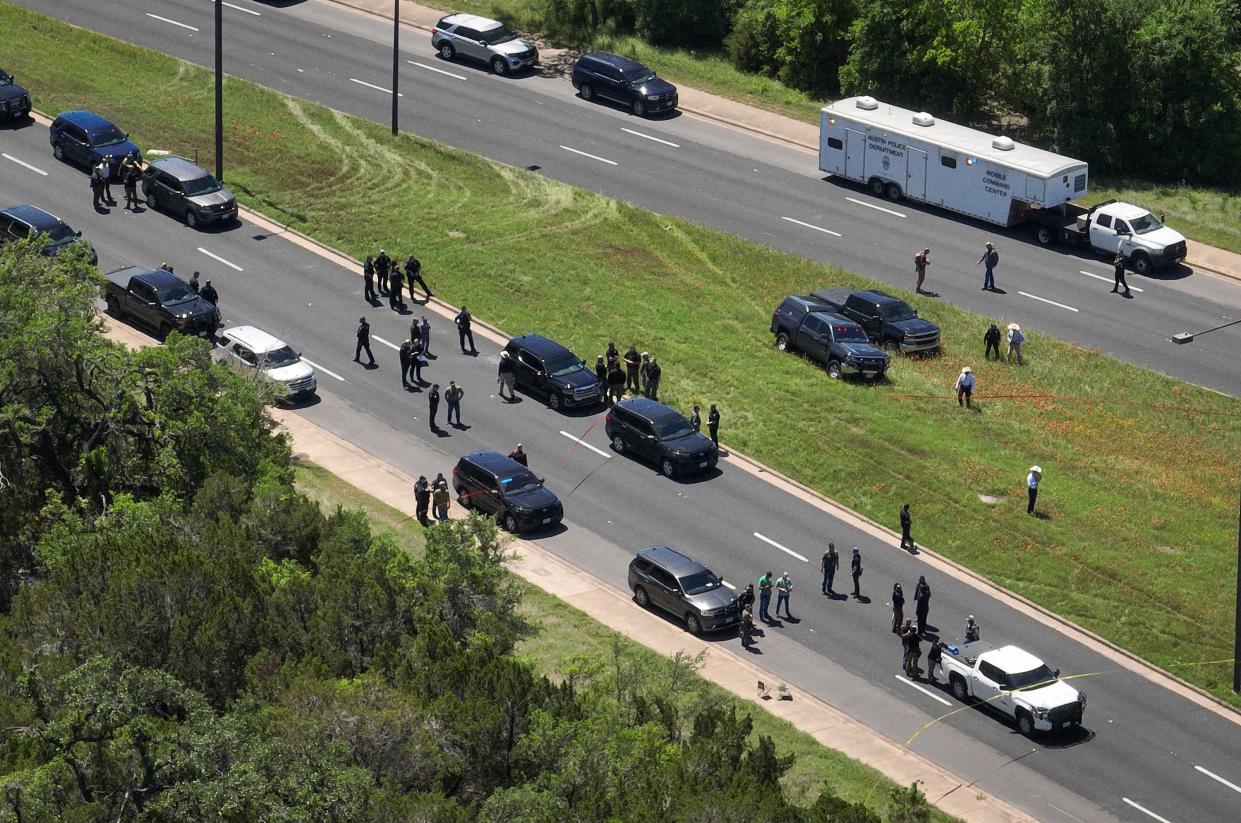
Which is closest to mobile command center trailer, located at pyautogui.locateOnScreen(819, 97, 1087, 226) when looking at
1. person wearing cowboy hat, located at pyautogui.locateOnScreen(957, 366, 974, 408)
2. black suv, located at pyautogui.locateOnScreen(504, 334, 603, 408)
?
person wearing cowboy hat, located at pyautogui.locateOnScreen(957, 366, 974, 408)

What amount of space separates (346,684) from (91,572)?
6.70 meters

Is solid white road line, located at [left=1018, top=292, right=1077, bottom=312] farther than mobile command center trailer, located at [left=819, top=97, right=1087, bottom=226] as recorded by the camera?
No

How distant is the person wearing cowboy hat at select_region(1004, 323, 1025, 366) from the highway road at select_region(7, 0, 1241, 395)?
245 cm

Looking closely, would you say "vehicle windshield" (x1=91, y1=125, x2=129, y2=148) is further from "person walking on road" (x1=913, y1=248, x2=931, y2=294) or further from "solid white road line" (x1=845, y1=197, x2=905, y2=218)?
"person walking on road" (x1=913, y1=248, x2=931, y2=294)

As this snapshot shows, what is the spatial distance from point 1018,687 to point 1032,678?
42 cm

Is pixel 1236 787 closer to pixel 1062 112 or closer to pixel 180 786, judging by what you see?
pixel 180 786

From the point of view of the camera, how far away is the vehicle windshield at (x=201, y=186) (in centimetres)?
5781

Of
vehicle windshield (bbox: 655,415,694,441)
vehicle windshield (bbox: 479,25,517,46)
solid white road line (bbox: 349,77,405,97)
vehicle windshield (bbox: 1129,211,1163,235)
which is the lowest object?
vehicle windshield (bbox: 655,415,694,441)

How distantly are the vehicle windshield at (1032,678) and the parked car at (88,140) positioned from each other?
35.6m

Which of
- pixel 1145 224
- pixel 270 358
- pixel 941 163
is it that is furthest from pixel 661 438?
pixel 1145 224

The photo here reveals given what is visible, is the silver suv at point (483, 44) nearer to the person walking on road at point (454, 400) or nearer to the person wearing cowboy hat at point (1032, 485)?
the person walking on road at point (454, 400)

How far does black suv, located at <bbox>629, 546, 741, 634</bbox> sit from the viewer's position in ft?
132

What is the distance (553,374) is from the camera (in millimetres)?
49250

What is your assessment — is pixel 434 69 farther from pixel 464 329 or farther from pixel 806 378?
pixel 806 378
